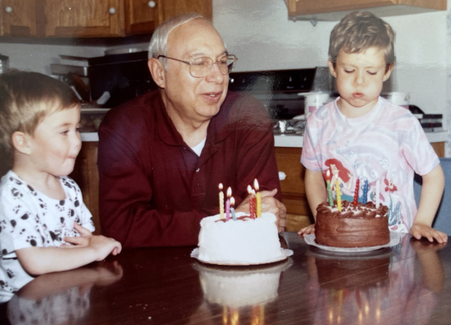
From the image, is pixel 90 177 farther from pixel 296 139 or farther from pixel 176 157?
pixel 176 157

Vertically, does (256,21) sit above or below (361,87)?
above

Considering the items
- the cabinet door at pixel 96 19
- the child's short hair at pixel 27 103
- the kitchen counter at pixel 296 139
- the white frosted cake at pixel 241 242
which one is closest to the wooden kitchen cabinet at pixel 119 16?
the cabinet door at pixel 96 19

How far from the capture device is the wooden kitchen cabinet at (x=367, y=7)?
202 centimetres

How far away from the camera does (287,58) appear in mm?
2383

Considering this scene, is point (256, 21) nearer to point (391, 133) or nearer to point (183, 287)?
point (391, 133)

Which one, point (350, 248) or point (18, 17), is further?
point (18, 17)

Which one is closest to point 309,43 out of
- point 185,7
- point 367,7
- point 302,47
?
point 302,47

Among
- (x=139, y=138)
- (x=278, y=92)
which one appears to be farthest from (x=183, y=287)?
(x=278, y=92)

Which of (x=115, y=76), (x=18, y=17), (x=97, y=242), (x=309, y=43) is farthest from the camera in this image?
(x=115, y=76)

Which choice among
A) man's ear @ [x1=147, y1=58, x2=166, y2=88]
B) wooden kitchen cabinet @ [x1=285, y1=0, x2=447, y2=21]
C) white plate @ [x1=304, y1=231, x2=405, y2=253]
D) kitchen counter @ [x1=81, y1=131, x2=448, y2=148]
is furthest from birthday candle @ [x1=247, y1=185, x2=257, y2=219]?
wooden kitchen cabinet @ [x1=285, y1=0, x2=447, y2=21]

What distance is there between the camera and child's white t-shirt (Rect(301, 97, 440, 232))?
1.32m

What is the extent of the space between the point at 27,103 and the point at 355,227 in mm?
652

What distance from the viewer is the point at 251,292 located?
2.55 ft

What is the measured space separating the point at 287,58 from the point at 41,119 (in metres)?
1.49
